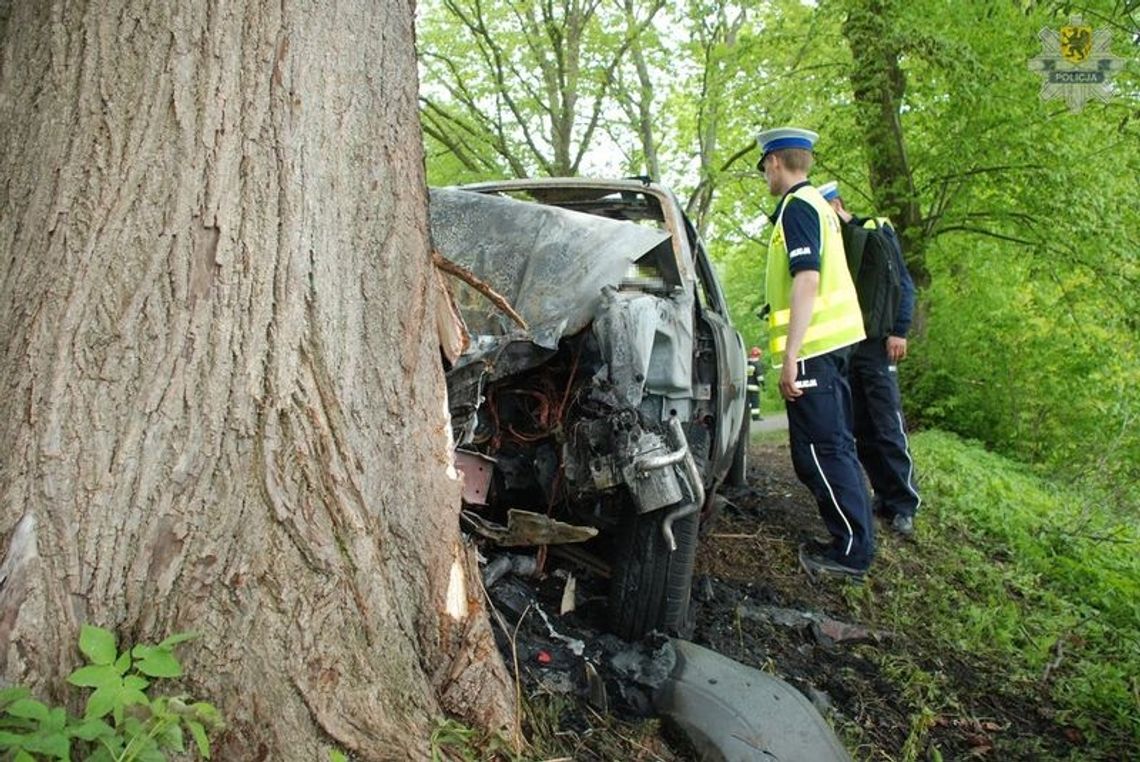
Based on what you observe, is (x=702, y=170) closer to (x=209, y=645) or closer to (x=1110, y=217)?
(x=1110, y=217)

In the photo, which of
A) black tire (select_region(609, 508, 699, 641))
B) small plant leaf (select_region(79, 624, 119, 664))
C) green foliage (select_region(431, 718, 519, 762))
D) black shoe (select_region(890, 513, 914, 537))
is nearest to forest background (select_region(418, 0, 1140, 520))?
black shoe (select_region(890, 513, 914, 537))

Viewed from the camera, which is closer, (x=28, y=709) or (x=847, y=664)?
(x=28, y=709)

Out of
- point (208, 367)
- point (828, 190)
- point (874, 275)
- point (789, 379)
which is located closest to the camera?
point (208, 367)

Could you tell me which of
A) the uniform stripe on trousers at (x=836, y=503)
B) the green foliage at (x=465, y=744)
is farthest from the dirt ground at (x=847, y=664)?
the green foliage at (x=465, y=744)

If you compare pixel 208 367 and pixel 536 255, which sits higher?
pixel 536 255

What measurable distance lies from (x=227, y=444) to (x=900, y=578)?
11.2 ft

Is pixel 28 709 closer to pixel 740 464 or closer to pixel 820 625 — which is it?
pixel 820 625

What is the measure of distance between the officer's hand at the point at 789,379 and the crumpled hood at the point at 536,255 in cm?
99

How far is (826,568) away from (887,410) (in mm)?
1251

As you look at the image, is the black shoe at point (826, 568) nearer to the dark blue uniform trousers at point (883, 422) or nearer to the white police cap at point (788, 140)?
the dark blue uniform trousers at point (883, 422)

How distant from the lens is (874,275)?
15.6 feet

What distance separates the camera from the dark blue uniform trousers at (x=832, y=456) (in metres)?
3.91

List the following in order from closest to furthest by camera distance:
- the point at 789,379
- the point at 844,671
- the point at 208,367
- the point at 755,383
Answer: the point at 208,367 → the point at 844,671 → the point at 789,379 → the point at 755,383

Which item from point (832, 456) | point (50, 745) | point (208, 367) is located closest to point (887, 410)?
point (832, 456)
